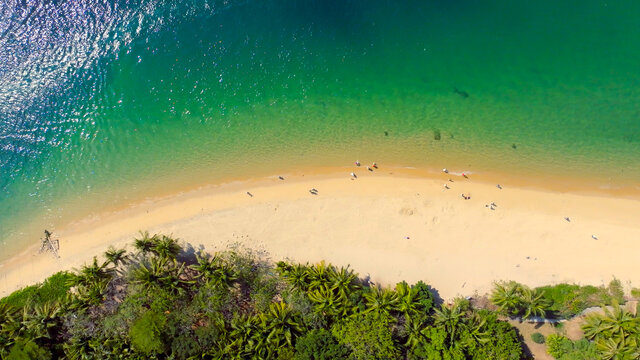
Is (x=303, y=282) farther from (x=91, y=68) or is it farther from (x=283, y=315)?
(x=91, y=68)

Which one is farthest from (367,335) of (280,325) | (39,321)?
(39,321)

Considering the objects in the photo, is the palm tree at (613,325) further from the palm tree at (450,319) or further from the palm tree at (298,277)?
the palm tree at (298,277)

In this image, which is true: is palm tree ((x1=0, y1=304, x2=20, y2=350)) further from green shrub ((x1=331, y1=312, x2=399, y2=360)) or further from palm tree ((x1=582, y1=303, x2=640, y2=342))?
palm tree ((x1=582, y1=303, x2=640, y2=342))

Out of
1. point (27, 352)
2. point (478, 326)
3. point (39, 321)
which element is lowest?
point (478, 326)

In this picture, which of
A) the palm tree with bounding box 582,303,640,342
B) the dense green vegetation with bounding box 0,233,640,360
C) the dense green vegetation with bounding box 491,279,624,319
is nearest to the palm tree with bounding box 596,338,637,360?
the dense green vegetation with bounding box 0,233,640,360

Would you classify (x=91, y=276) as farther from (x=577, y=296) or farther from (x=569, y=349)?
(x=577, y=296)

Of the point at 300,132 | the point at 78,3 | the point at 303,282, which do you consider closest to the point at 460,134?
the point at 300,132
